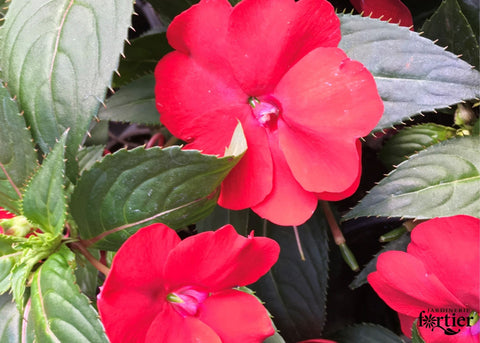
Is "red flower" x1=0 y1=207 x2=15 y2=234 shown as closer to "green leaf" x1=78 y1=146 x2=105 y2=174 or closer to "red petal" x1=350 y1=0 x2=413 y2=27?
"green leaf" x1=78 y1=146 x2=105 y2=174

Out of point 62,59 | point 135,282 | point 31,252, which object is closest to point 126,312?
point 135,282

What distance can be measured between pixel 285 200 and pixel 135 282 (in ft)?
0.55

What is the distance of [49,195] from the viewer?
0.52 m

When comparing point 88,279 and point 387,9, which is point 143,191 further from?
point 387,9

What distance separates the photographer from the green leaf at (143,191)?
488 mm

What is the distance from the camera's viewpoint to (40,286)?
20.3 inches

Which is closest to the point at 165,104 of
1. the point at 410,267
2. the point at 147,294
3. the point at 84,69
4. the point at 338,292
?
the point at 84,69

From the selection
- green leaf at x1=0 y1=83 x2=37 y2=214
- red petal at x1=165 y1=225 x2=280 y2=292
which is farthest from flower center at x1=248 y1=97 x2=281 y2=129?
green leaf at x1=0 y1=83 x2=37 y2=214

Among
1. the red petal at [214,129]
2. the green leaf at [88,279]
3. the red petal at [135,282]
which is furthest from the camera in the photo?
the green leaf at [88,279]

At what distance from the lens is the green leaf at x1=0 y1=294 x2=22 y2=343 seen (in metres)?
0.56

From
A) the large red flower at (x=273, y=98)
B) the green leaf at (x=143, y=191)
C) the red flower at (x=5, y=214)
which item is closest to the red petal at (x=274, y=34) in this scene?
the large red flower at (x=273, y=98)

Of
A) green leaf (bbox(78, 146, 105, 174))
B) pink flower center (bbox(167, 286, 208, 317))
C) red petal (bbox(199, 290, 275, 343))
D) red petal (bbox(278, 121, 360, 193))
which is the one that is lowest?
red petal (bbox(199, 290, 275, 343))

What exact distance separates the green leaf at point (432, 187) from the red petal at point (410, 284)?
1.9 inches

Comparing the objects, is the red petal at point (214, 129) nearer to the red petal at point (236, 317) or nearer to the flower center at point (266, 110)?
the flower center at point (266, 110)
